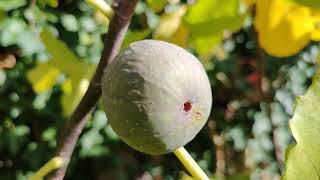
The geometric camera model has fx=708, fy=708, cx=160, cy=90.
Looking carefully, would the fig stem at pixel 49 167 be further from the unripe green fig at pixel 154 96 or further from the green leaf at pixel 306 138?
the green leaf at pixel 306 138

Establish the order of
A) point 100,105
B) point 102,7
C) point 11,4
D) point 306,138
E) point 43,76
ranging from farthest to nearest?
point 100,105 < point 11,4 < point 43,76 < point 102,7 < point 306,138

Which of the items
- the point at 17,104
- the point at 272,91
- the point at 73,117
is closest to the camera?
the point at 73,117

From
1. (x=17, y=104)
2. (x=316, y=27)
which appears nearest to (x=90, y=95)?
(x=316, y=27)

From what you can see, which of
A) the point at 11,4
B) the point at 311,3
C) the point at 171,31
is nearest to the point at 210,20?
the point at 171,31

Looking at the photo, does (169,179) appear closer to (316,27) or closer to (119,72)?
(316,27)

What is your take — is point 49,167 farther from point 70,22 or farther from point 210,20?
point 70,22

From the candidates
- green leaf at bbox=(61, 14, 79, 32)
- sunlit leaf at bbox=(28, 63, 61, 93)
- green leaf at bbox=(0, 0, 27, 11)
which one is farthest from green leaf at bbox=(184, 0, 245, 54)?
green leaf at bbox=(61, 14, 79, 32)

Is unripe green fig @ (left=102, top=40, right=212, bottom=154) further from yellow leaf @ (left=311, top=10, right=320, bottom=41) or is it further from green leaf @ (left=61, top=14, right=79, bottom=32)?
green leaf @ (left=61, top=14, right=79, bottom=32)
